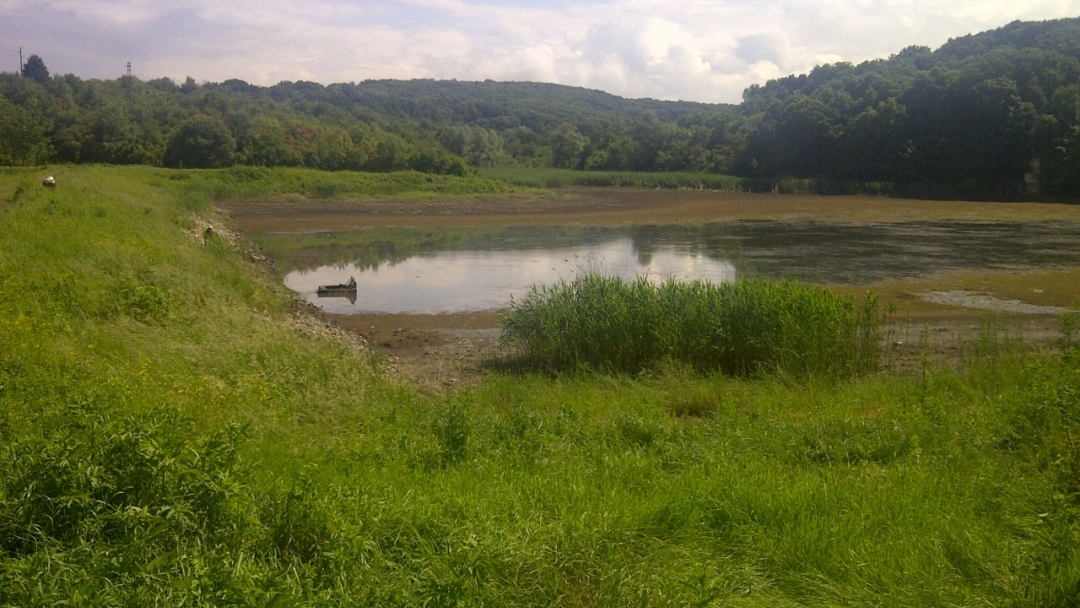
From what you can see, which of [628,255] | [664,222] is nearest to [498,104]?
[664,222]

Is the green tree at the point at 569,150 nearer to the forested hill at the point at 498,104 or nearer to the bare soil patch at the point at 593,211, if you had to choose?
the forested hill at the point at 498,104

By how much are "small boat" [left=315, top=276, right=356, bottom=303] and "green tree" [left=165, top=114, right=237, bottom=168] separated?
3866 centimetres

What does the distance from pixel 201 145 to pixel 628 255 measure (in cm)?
3898

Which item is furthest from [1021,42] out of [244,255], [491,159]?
[244,255]

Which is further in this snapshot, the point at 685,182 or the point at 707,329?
the point at 685,182

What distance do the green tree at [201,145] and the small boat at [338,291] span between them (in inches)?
1522

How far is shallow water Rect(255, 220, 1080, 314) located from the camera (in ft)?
65.8

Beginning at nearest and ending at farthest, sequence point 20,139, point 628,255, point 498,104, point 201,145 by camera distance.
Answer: point 628,255 → point 20,139 → point 201,145 → point 498,104

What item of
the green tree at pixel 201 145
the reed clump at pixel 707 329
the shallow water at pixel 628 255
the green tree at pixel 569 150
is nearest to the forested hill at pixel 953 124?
the shallow water at pixel 628 255

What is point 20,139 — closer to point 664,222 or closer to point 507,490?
point 664,222

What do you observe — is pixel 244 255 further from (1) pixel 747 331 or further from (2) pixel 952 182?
(2) pixel 952 182

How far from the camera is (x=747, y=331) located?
34.1ft

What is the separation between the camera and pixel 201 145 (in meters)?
54.4

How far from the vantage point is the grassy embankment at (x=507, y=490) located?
371cm
